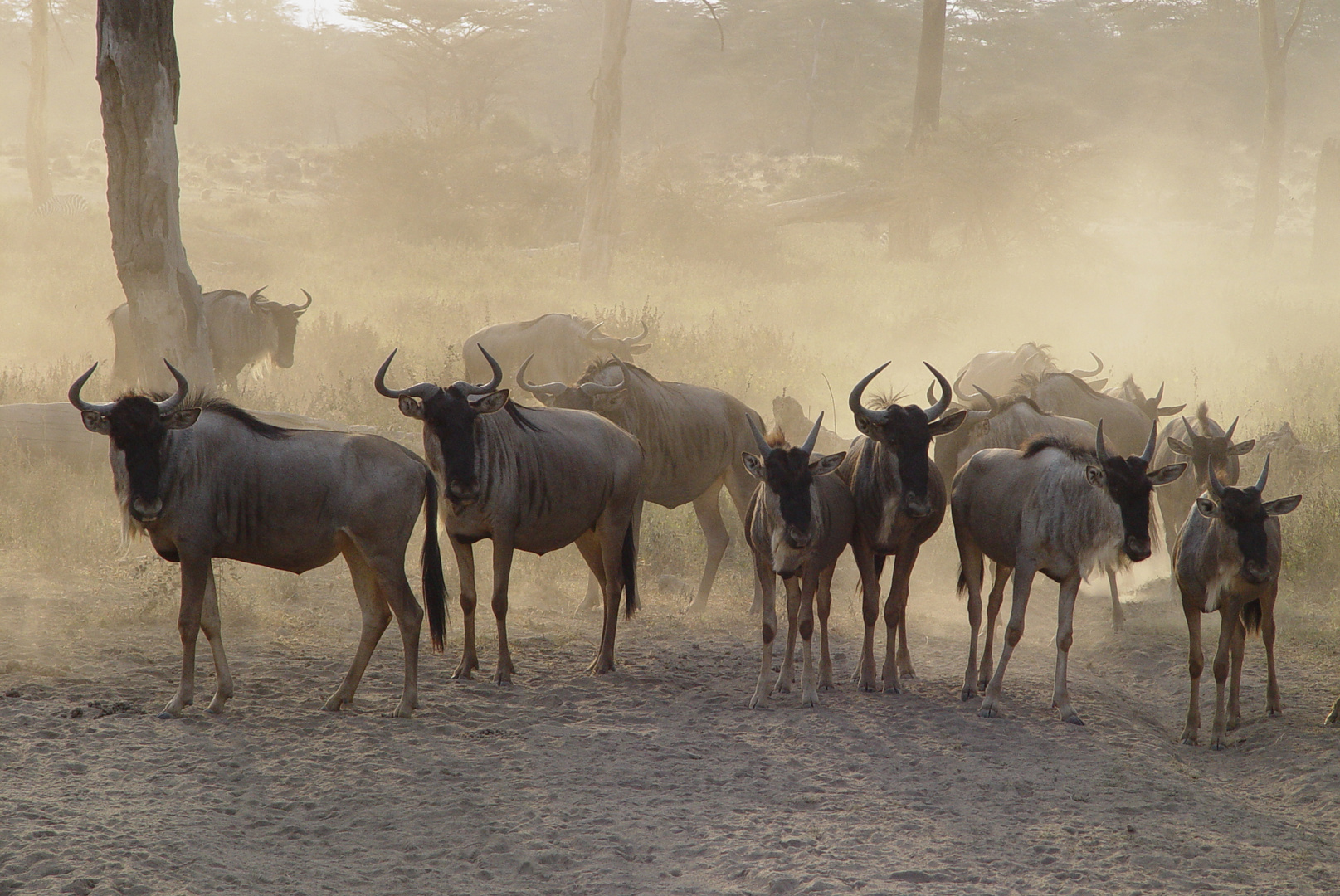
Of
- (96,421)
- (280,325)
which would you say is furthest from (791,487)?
(280,325)

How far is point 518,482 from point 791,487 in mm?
1540

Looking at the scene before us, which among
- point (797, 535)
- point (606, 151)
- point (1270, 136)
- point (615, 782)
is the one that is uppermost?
point (1270, 136)

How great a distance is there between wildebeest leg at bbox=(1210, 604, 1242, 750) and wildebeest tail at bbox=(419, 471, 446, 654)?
399 centimetres

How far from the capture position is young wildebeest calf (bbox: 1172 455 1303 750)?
5730 mm

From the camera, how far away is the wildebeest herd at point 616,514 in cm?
543

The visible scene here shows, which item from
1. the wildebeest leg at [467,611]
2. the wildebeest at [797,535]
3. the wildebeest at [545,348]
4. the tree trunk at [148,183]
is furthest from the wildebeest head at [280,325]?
the wildebeest at [797,535]

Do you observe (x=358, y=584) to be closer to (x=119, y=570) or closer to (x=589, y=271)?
(x=119, y=570)

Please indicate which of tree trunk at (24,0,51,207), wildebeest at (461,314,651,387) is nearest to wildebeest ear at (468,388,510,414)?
wildebeest at (461,314,651,387)

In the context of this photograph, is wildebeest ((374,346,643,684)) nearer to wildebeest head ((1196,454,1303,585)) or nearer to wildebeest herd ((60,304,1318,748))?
wildebeest herd ((60,304,1318,748))

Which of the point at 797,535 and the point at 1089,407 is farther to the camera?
the point at 1089,407

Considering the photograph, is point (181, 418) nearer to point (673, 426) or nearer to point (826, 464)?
point (826, 464)

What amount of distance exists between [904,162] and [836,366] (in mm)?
13204

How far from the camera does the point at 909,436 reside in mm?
6195

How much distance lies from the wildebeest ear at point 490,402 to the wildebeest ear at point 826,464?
1.64 m
